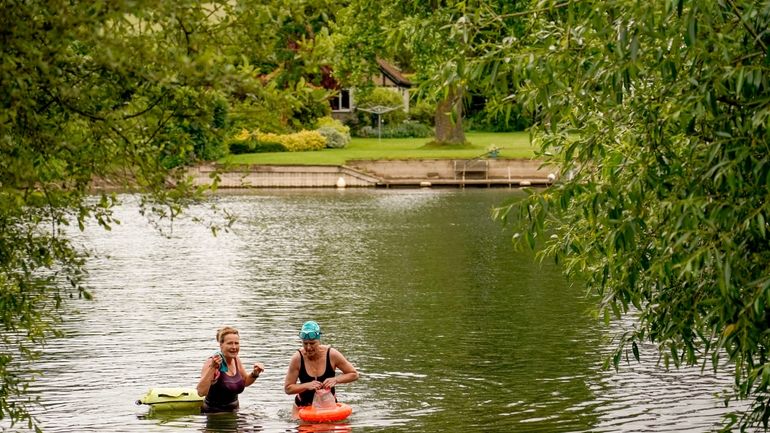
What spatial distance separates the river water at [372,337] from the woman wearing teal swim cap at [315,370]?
624 mm

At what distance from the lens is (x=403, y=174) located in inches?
3241

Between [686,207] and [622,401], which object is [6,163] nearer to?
[686,207]

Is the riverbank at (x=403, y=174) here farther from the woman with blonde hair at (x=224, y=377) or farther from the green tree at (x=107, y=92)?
the green tree at (x=107, y=92)

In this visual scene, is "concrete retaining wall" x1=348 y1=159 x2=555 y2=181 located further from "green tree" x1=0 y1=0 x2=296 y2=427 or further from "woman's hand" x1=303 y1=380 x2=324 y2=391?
"green tree" x1=0 y1=0 x2=296 y2=427

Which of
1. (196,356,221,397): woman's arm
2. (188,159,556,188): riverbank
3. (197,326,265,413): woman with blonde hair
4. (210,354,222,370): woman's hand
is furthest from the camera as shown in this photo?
(188,159,556,188): riverbank

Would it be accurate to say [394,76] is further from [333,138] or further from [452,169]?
[452,169]

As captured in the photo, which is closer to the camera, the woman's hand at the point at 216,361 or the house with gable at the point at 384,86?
the woman's hand at the point at 216,361

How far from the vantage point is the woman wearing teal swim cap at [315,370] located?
2088 cm

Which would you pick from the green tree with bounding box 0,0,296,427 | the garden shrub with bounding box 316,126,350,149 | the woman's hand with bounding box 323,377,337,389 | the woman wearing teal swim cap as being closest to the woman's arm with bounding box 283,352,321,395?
the woman wearing teal swim cap

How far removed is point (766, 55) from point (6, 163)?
6.30m

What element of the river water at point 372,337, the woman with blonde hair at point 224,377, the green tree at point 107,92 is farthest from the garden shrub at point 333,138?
the green tree at point 107,92

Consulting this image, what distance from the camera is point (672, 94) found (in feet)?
43.4

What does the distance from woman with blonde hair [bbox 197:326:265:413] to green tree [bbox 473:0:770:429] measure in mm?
7772

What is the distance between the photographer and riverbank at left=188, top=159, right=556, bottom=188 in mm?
80188
